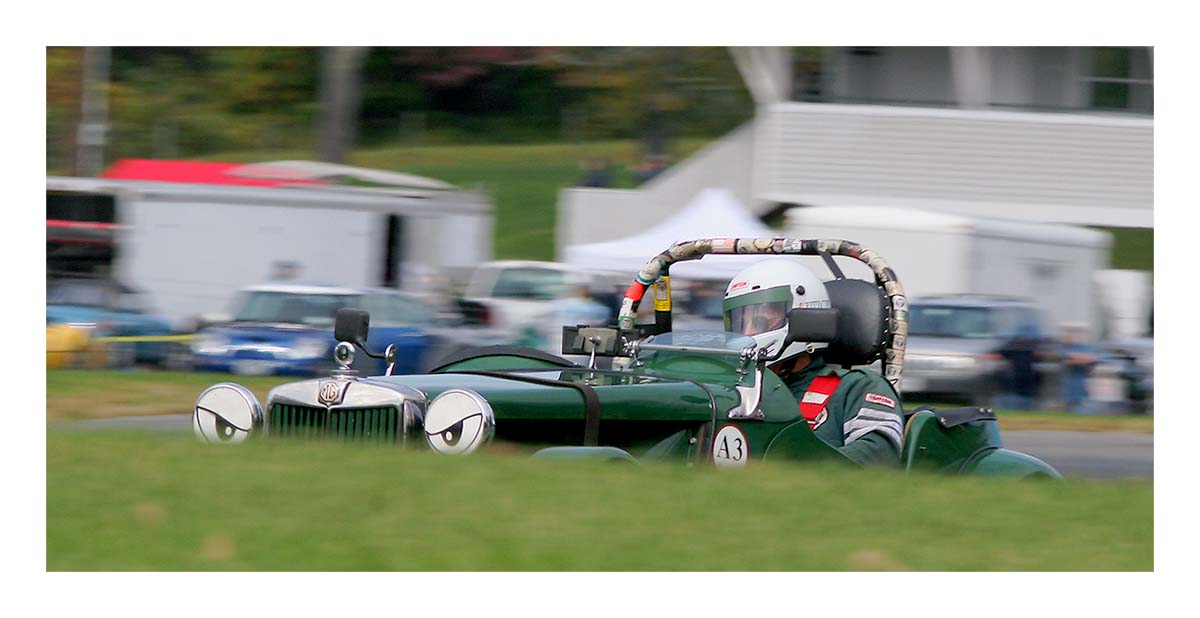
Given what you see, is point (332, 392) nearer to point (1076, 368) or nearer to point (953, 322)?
point (1076, 368)

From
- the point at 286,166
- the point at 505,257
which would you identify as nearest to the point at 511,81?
the point at 505,257

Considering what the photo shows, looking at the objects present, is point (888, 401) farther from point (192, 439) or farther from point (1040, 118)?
point (1040, 118)

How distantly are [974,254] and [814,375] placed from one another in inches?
584

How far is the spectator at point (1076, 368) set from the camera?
18.8 metres

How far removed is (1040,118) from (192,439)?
23689 millimetres

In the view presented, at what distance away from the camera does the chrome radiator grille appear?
6.55m

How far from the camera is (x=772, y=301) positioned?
7.98 m

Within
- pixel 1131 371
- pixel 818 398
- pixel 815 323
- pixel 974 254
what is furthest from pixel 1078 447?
pixel 815 323

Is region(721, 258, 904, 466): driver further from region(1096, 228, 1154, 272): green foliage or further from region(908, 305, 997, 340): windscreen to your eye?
region(1096, 228, 1154, 272): green foliage

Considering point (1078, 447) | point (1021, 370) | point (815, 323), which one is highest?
point (815, 323)

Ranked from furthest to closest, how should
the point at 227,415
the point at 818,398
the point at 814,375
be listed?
the point at 814,375
the point at 818,398
the point at 227,415

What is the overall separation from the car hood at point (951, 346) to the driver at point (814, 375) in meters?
11.8

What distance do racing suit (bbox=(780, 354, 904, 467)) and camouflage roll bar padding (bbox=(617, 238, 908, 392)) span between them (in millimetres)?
341

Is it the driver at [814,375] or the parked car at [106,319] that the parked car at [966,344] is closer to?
the parked car at [106,319]
